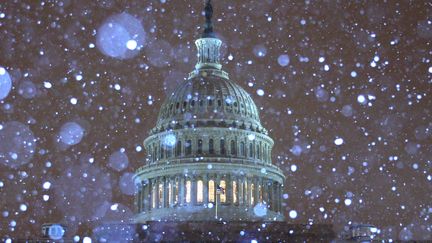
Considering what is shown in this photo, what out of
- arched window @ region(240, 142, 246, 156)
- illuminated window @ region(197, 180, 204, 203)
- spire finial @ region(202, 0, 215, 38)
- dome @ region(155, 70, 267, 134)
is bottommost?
illuminated window @ region(197, 180, 204, 203)

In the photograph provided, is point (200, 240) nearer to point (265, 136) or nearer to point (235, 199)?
point (235, 199)

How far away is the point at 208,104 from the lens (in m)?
82.5

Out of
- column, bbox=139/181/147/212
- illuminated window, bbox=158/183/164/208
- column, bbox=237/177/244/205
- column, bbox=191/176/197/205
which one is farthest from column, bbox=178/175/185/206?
column, bbox=237/177/244/205

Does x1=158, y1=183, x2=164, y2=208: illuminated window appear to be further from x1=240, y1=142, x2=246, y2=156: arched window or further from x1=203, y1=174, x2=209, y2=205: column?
x1=240, y1=142, x2=246, y2=156: arched window

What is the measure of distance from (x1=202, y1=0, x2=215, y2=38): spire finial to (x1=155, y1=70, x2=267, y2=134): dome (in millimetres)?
6216

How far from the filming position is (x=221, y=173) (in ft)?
253

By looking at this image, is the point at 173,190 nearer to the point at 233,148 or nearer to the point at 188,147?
the point at 188,147

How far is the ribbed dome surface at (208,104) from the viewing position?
81812 millimetres

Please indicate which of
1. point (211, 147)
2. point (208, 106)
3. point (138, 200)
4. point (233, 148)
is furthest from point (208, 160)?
point (138, 200)

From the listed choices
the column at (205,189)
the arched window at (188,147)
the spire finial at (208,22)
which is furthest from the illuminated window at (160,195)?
the spire finial at (208,22)

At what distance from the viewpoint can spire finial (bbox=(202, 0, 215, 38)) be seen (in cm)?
9044

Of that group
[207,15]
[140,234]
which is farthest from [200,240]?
[207,15]

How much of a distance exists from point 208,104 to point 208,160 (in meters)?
8.32

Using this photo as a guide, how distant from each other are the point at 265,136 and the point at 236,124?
4473 millimetres
